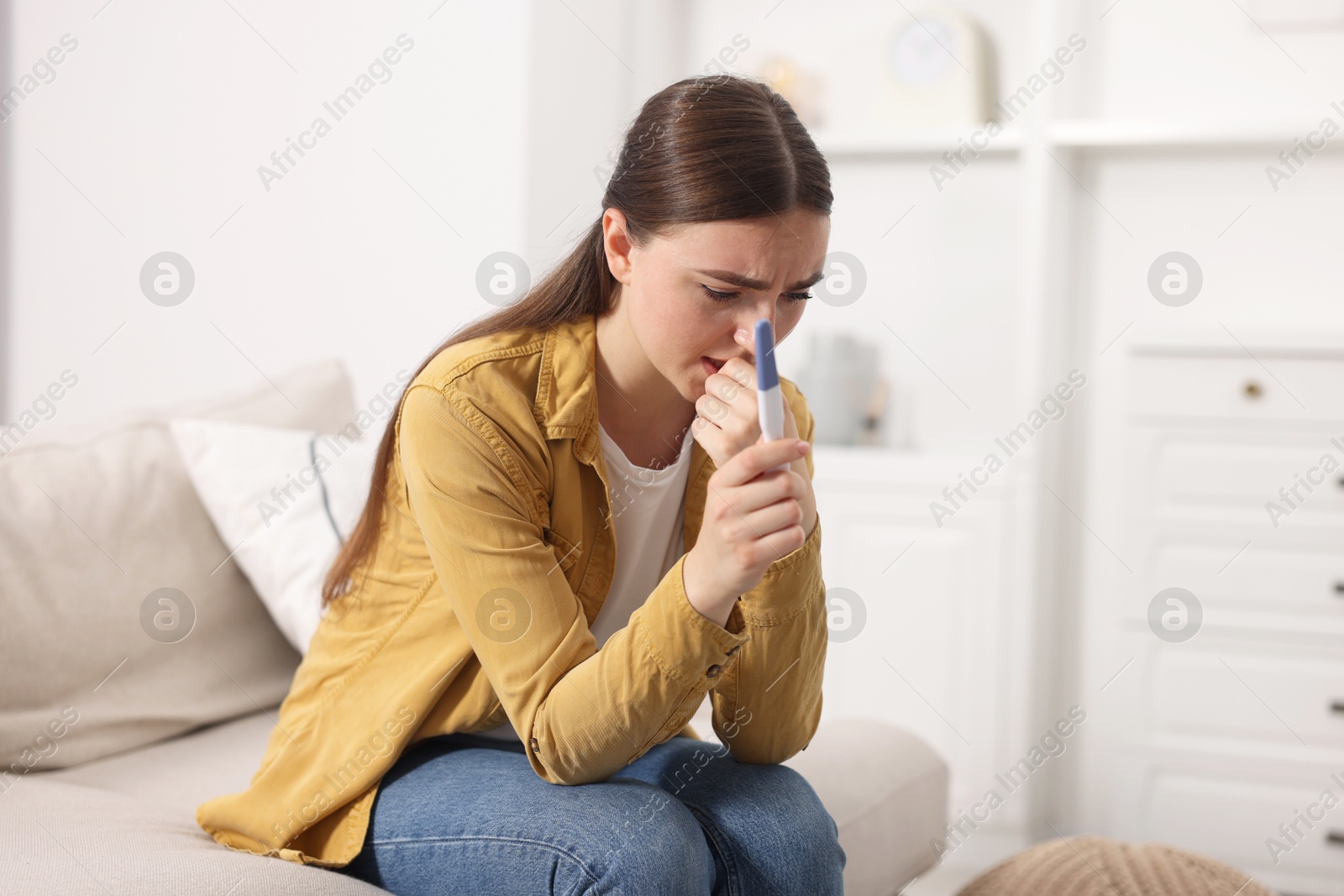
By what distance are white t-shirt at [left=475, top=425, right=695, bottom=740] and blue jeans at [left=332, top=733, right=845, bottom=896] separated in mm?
144

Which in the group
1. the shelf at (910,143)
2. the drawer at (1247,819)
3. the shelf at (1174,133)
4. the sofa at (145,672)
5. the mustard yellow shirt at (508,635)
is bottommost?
the drawer at (1247,819)

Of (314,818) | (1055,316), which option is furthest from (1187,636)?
(314,818)

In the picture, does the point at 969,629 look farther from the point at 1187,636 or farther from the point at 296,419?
the point at 296,419

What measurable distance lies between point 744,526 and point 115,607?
0.80 meters

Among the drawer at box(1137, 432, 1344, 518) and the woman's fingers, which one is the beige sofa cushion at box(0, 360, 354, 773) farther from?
the drawer at box(1137, 432, 1344, 518)

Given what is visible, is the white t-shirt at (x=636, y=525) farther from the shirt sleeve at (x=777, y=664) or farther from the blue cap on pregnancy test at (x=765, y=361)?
the blue cap on pregnancy test at (x=765, y=361)

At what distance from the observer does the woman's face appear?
958mm

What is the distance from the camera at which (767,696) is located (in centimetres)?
102

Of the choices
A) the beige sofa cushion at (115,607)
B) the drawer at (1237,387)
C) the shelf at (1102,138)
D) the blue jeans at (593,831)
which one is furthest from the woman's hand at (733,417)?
the shelf at (1102,138)

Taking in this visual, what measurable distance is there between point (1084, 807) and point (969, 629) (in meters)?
0.48

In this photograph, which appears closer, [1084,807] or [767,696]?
[767,696]

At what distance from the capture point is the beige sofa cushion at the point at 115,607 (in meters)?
1.20

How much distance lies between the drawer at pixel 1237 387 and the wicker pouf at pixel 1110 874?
1.25 meters

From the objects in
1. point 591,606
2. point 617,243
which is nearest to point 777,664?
point 591,606
